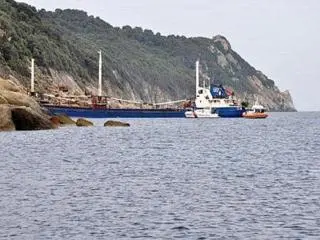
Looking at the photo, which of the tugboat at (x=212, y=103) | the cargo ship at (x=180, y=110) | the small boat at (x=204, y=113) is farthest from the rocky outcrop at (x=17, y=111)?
the small boat at (x=204, y=113)

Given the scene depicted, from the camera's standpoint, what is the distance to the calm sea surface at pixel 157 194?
2566cm

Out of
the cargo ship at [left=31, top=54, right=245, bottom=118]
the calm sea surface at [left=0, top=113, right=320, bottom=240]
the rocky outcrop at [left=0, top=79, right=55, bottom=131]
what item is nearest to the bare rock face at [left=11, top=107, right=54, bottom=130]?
the rocky outcrop at [left=0, top=79, right=55, bottom=131]

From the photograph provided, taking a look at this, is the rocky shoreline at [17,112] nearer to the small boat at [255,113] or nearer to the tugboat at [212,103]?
the tugboat at [212,103]

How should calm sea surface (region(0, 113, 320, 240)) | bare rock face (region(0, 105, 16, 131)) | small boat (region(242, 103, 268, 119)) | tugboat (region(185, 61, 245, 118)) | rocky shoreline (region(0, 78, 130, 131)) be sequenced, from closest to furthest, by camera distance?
calm sea surface (region(0, 113, 320, 240)), bare rock face (region(0, 105, 16, 131)), rocky shoreline (region(0, 78, 130, 131)), tugboat (region(185, 61, 245, 118)), small boat (region(242, 103, 268, 119))

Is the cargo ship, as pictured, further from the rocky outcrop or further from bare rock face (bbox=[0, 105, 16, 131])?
bare rock face (bbox=[0, 105, 16, 131])

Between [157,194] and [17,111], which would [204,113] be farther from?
[157,194]

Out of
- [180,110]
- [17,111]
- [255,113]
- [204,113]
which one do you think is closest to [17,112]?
[17,111]

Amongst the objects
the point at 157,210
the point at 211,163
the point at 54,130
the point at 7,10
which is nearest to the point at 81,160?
the point at 211,163

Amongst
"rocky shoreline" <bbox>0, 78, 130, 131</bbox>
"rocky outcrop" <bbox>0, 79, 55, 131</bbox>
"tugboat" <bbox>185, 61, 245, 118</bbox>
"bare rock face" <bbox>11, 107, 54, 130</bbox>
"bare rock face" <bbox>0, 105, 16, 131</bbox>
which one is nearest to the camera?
"bare rock face" <bbox>0, 105, 16, 131</bbox>

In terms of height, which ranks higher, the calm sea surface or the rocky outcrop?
the rocky outcrop

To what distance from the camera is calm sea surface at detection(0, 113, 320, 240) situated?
2566 centimetres

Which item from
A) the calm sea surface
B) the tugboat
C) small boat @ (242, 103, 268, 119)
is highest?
the tugboat

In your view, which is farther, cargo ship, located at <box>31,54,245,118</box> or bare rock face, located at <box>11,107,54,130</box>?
cargo ship, located at <box>31,54,245,118</box>

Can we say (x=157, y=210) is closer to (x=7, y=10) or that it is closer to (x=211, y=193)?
(x=211, y=193)
